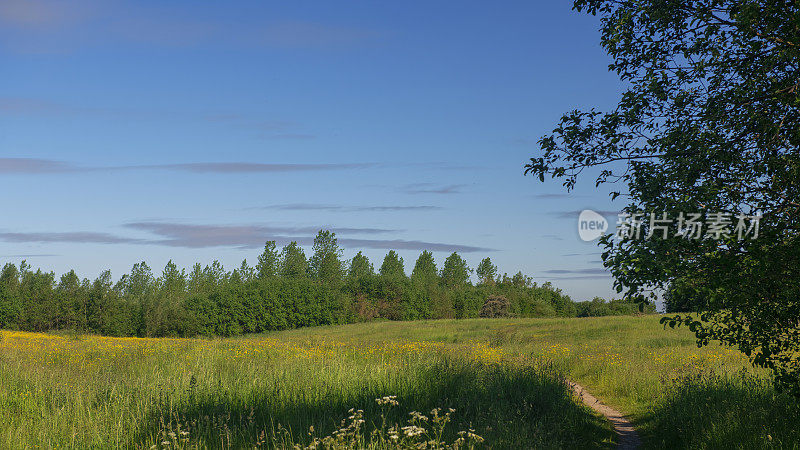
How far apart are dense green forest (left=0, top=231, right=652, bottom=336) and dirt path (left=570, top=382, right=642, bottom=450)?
6229cm

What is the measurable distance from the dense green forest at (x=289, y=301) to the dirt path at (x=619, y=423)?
62.3 meters

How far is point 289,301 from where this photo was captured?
8000cm

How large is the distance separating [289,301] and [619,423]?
7192cm

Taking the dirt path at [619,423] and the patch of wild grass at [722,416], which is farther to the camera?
the dirt path at [619,423]

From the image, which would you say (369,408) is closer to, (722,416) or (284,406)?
(284,406)

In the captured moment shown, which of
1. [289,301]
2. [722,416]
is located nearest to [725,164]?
[722,416]

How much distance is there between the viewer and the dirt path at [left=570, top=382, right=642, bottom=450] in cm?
1009

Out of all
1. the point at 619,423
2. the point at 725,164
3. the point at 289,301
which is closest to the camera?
the point at 725,164

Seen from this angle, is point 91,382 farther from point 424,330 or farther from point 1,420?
point 424,330

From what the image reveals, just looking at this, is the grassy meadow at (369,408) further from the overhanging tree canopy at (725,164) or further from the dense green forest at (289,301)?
the dense green forest at (289,301)

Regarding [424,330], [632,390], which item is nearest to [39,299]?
[424,330]

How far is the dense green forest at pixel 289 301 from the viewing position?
74938 millimetres

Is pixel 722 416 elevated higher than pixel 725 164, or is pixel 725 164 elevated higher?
pixel 725 164

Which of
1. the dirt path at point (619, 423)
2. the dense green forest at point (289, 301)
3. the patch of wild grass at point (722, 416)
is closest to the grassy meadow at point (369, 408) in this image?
the patch of wild grass at point (722, 416)
